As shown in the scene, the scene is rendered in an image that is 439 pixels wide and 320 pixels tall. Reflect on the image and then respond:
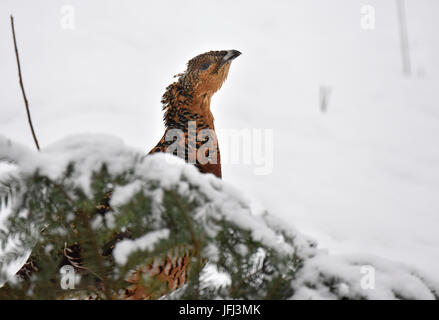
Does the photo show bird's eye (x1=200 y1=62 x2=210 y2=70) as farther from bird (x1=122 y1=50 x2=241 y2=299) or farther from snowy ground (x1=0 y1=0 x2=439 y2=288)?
snowy ground (x1=0 y1=0 x2=439 y2=288)

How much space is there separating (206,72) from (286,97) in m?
4.71

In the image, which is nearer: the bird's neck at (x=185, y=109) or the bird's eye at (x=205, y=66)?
the bird's neck at (x=185, y=109)

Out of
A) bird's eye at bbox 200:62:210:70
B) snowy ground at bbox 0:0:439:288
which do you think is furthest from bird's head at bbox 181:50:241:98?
snowy ground at bbox 0:0:439:288

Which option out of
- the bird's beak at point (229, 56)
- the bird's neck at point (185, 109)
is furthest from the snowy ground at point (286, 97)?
the bird's beak at point (229, 56)

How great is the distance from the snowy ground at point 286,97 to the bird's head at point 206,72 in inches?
50.7

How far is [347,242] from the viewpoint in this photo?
12.0ft

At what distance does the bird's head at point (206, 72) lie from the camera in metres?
2.50

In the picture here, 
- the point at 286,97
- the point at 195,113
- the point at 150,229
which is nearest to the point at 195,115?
the point at 195,113

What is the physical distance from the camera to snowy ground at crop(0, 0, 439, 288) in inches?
169

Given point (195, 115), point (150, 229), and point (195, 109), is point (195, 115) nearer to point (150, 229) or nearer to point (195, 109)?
point (195, 109)

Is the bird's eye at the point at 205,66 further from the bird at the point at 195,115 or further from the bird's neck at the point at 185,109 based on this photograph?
the bird's neck at the point at 185,109

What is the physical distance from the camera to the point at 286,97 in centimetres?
701

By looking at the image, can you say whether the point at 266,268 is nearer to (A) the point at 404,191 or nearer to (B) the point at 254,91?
(A) the point at 404,191

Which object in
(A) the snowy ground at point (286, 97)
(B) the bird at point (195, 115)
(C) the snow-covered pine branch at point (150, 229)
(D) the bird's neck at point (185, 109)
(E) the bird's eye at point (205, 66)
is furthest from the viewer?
(A) the snowy ground at point (286, 97)
